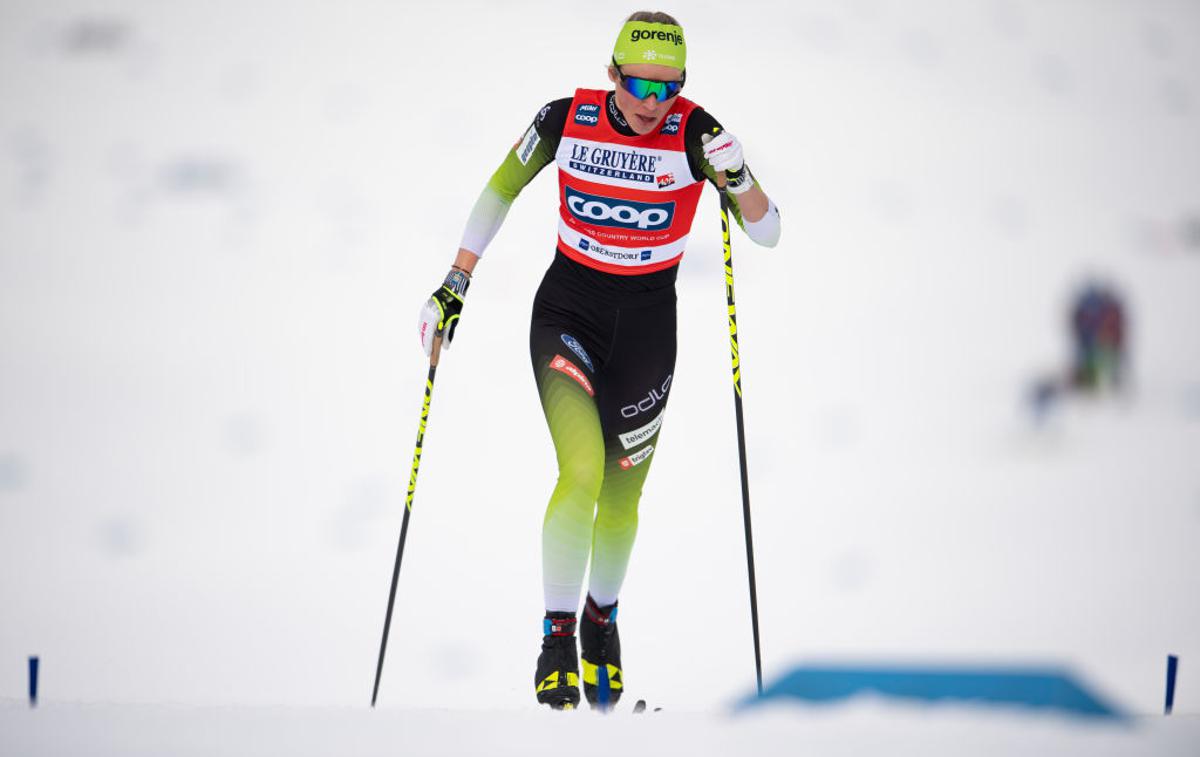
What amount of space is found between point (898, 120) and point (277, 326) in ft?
14.6

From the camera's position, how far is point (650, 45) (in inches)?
125

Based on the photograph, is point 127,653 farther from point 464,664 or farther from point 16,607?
point 464,664

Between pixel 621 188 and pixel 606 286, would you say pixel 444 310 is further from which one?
pixel 621 188

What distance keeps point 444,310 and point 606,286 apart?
1.57 feet

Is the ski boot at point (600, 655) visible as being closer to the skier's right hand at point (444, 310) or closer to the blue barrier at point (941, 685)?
the blue barrier at point (941, 685)

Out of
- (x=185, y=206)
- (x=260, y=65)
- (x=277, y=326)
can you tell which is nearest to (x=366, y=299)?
(x=277, y=326)

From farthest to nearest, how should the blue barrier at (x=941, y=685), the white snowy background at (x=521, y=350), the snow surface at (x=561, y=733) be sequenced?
the white snowy background at (x=521, y=350) → the blue barrier at (x=941, y=685) → the snow surface at (x=561, y=733)

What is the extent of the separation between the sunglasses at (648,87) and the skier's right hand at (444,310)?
2.53 ft

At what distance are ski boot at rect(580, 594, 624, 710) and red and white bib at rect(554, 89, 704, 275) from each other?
1084 millimetres

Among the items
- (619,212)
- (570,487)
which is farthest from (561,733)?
(619,212)

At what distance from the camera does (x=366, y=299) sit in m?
6.98

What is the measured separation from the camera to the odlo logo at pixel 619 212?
3357 millimetres

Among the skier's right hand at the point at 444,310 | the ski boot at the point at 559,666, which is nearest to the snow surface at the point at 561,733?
the ski boot at the point at 559,666

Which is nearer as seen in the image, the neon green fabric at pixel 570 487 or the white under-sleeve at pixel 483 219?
the neon green fabric at pixel 570 487
